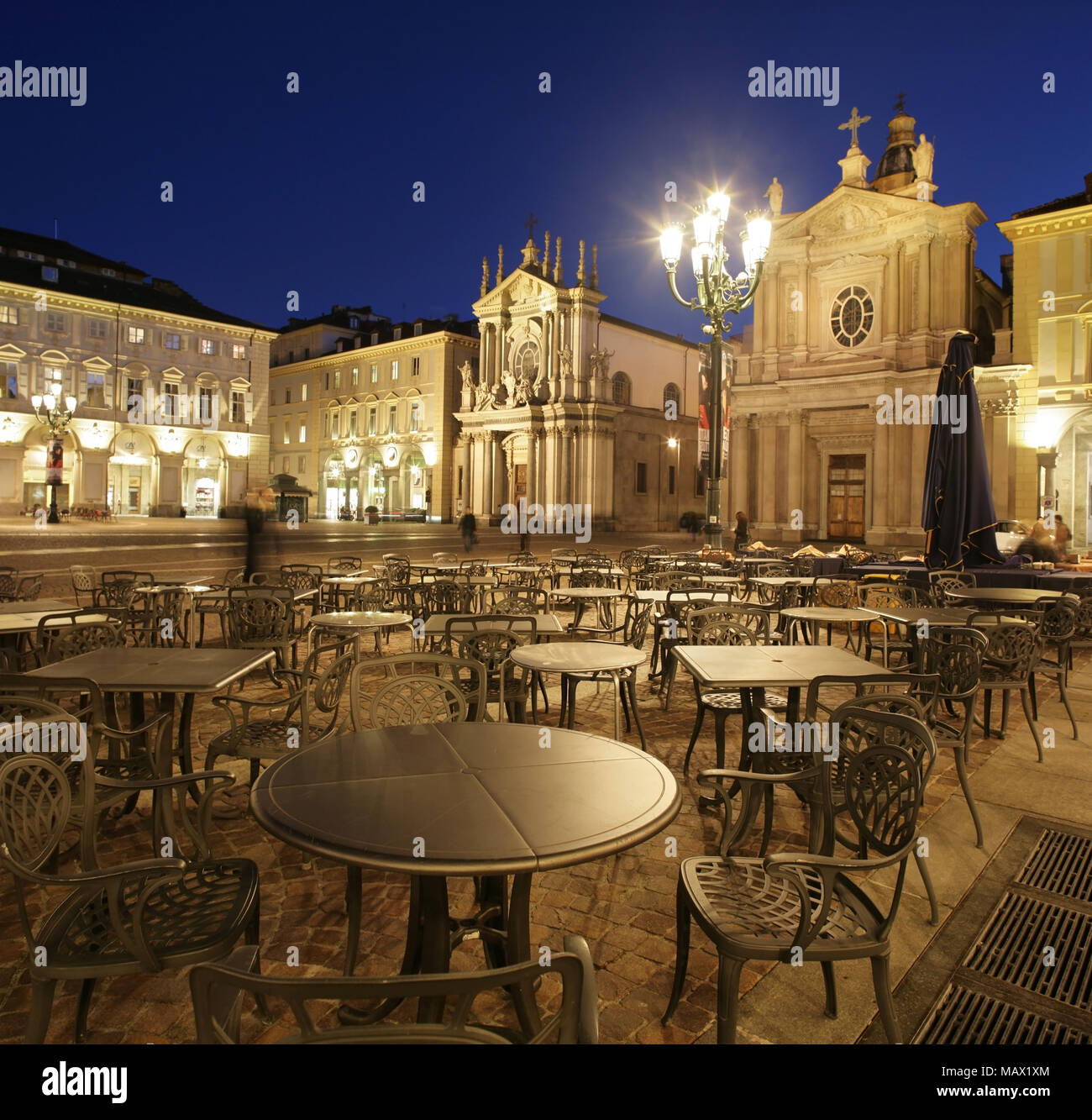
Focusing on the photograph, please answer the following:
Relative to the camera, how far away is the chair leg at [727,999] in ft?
7.06

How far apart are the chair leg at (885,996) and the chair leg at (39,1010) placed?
2.25 m

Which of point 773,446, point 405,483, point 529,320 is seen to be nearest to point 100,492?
point 405,483

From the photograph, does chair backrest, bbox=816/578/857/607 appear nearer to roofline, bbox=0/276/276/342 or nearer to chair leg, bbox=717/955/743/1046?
chair leg, bbox=717/955/743/1046

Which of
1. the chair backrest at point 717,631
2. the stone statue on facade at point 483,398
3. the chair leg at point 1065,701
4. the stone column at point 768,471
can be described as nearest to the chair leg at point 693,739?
the chair backrest at point 717,631

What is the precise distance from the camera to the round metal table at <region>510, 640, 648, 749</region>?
179 inches

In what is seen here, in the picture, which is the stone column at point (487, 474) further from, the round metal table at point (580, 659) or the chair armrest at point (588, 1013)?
the chair armrest at point (588, 1013)

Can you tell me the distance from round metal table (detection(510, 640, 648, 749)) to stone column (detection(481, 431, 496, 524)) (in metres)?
38.1

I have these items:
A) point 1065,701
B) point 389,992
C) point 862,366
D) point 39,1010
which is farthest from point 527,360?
point 389,992

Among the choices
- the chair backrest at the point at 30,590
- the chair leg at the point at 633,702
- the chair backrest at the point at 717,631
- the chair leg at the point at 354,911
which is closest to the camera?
the chair leg at the point at 354,911

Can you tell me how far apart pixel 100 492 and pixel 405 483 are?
17835 mm

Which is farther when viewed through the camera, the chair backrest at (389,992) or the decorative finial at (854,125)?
the decorative finial at (854,125)

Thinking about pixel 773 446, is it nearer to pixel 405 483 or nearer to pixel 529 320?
pixel 529 320

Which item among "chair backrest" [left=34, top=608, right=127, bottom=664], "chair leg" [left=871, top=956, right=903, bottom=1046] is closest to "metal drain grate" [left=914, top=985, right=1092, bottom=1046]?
"chair leg" [left=871, top=956, right=903, bottom=1046]
